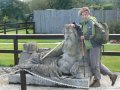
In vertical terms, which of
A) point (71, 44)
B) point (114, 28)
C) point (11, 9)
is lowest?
point (114, 28)

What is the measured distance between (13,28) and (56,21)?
3.23m

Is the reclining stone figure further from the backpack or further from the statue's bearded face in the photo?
the backpack

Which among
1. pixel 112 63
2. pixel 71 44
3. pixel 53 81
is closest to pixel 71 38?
pixel 71 44

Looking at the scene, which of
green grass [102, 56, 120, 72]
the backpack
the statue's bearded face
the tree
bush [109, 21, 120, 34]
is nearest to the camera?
the backpack

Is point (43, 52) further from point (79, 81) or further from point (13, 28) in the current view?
point (13, 28)

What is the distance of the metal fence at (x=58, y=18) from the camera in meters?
30.6

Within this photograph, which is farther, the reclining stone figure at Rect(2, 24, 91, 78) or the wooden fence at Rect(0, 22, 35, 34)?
the wooden fence at Rect(0, 22, 35, 34)

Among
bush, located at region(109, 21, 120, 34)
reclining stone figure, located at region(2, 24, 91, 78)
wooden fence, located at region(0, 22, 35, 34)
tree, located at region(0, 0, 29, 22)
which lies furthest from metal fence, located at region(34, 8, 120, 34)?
reclining stone figure, located at region(2, 24, 91, 78)

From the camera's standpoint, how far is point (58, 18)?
1255 inches

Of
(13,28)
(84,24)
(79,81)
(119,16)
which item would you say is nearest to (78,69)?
(79,81)

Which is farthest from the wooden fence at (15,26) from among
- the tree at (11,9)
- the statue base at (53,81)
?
the statue base at (53,81)

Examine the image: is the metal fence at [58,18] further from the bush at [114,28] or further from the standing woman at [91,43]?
the standing woman at [91,43]

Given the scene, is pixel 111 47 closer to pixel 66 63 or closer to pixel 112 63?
pixel 112 63

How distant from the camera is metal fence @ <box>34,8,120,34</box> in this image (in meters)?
30.6
